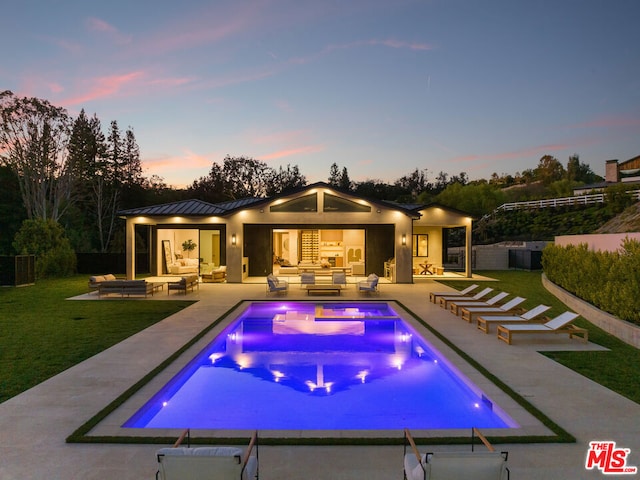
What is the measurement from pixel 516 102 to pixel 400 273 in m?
19.1

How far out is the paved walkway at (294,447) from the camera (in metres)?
3.99

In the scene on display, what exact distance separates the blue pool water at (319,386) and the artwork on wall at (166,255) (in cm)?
1477

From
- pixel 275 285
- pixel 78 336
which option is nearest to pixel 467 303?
pixel 275 285

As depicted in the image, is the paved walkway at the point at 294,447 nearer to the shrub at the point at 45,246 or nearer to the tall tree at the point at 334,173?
the shrub at the point at 45,246

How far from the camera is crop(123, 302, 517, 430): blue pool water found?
18.3 feet

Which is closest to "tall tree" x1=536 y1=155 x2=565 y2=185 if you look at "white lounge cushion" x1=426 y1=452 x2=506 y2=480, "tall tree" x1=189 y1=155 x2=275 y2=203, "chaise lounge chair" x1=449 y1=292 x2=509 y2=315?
"tall tree" x1=189 y1=155 x2=275 y2=203

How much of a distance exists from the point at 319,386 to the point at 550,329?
219 inches

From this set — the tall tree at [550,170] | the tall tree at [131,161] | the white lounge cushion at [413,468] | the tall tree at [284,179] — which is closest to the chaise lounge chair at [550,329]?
the white lounge cushion at [413,468]

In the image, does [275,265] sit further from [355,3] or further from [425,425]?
[425,425]

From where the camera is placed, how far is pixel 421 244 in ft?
85.3

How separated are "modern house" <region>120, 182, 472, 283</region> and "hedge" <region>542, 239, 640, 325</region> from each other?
21.7 ft

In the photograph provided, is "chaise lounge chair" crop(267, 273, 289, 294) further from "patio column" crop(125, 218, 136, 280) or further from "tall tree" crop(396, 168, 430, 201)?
"tall tree" crop(396, 168, 430, 201)

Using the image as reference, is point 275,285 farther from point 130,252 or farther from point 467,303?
point 130,252

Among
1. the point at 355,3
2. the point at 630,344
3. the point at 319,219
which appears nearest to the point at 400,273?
the point at 319,219
